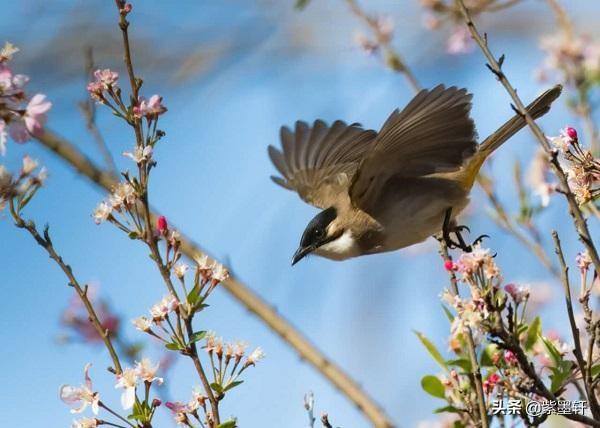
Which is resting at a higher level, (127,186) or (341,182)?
(341,182)

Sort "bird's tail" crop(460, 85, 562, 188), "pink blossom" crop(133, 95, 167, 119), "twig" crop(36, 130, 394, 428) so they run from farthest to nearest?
"bird's tail" crop(460, 85, 562, 188) → "twig" crop(36, 130, 394, 428) → "pink blossom" crop(133, 95, 167, 119)

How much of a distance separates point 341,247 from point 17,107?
187 cm

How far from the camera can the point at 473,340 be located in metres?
1.91

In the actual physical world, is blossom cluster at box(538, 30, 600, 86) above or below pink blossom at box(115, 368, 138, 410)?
above

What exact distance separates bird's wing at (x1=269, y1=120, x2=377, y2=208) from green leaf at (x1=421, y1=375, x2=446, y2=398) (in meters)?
1.77

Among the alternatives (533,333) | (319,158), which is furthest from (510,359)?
(319,158)

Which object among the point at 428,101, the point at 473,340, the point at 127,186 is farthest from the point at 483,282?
the point at 428,101

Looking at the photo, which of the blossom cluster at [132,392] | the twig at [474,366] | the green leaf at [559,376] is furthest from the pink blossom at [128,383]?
the green leaf at [559,376]

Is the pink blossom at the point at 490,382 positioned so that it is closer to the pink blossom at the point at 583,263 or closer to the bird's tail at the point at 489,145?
the pink blossom at the point at 583,263

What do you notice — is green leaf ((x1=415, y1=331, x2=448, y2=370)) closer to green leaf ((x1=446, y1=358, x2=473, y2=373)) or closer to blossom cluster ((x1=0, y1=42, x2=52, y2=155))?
green leaf ((x1=446, y1=358, x2=473, y2=373))

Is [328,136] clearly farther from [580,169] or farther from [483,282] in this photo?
[483,282]

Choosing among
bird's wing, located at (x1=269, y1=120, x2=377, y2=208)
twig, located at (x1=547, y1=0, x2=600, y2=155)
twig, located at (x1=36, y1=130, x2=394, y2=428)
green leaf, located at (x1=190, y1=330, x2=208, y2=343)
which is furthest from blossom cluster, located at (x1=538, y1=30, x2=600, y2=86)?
green leaf, located at (x1=190, y1=330, x2=208, y2=343)

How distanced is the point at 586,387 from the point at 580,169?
→ 1.88ft

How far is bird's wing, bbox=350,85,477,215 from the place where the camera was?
2.76m
